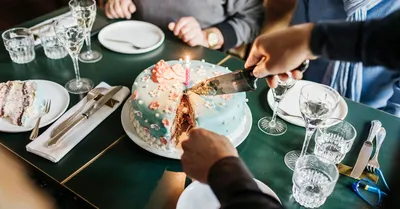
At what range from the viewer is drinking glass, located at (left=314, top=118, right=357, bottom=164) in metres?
1.13

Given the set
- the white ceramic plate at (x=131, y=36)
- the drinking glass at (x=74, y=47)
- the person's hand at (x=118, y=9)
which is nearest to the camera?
the drinking glass at (x=74, y=47)

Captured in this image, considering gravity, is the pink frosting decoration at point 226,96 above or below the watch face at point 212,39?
above

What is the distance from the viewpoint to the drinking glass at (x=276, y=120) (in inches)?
46.7

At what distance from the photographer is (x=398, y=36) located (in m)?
0.78

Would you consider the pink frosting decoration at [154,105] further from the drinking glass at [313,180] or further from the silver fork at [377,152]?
the silver fork at [377,152]

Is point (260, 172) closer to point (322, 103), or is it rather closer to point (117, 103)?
point (322, 103)

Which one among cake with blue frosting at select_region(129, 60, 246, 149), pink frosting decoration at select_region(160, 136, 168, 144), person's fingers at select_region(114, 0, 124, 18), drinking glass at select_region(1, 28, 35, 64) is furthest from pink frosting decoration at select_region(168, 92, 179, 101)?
person's fingers at select_region(114, 0, 124, 18)

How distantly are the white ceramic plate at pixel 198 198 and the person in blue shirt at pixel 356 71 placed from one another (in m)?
0.82

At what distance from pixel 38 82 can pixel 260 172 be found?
29.8 inches

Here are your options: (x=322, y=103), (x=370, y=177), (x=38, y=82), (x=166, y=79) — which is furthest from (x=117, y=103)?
(x=370, y=177)

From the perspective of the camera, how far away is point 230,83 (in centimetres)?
113

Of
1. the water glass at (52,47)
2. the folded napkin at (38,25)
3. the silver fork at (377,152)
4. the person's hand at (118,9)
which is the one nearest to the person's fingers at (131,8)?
the person's hand at (118,9)

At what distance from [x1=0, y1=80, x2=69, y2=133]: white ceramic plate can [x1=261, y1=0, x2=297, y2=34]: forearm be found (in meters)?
1.05

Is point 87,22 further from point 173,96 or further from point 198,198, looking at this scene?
point 198,198
